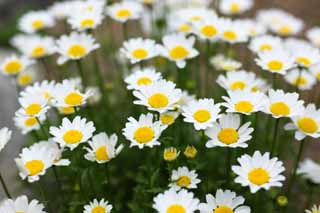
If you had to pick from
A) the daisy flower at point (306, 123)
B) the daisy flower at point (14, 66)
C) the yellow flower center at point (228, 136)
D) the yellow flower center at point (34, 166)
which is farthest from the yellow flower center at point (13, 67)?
the daisy flower at point (306, 123)

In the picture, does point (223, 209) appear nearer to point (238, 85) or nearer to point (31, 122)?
point (238, 85)

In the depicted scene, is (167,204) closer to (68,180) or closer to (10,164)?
(68,180)

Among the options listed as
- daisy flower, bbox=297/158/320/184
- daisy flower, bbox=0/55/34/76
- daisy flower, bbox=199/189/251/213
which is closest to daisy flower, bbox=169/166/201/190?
daisy flower, bbox=199/189/251/213

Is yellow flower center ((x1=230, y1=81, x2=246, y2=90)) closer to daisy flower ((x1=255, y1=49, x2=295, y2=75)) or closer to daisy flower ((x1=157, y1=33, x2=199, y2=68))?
daisy flower ((x1=255, y1=49, x2=295, y2=75))

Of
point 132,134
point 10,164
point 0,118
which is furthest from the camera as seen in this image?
point 0,118

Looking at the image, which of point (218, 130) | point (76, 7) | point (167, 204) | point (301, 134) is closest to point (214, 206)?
point (167, 204)
